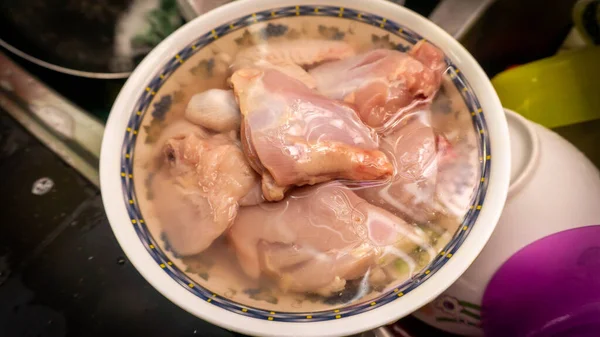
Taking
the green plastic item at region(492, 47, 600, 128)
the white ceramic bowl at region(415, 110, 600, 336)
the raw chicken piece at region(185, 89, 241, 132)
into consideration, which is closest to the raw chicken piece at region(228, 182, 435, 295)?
the raw chicken piece at region(185, 89, 241, 132)

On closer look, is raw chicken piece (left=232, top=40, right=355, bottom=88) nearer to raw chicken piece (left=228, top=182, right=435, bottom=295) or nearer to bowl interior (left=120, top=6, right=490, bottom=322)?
bowl interior (left=120, top=6, right=490, bottom=322)

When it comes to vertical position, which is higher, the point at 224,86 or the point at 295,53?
the point at 295,53

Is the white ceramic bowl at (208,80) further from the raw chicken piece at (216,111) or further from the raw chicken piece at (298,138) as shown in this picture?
the raw chicken piece at (298,138)

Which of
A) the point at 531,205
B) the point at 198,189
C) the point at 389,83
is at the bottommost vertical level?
the point at 198,189

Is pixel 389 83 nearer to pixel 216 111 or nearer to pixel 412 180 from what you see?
pixel 412 180

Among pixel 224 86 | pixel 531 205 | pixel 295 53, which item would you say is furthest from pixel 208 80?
pixel 531 205

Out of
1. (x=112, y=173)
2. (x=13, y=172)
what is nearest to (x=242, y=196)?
(x=112, y=173)

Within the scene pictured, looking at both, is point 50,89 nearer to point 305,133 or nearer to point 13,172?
point 13,172
